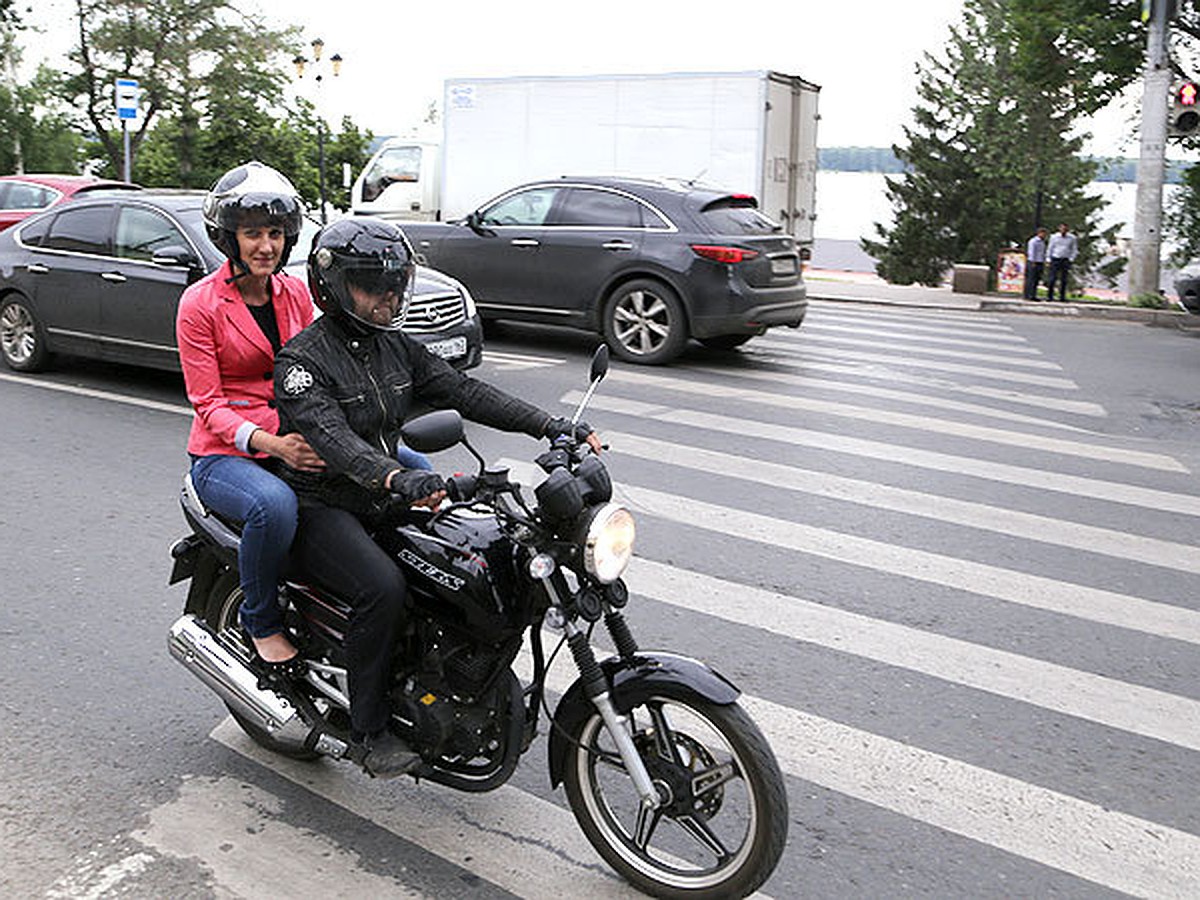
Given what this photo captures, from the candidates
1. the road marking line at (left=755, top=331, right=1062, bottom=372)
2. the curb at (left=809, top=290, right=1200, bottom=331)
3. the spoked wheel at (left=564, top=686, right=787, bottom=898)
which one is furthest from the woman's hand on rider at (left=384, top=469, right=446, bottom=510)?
the curb at (left=809, top=290, right=1200, bottom=331)

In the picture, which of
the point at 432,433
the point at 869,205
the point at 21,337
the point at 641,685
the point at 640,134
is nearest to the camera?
the point at 432,433

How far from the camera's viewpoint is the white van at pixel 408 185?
22.8 meters

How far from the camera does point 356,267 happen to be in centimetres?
360

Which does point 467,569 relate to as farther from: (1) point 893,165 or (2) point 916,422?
(1) point 893,165

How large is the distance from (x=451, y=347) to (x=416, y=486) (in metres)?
7.03

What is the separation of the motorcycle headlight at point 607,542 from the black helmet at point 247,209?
1.52m

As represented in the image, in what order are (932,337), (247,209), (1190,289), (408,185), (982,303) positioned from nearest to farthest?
(247,209) < (932,337) < (1190,289) < (982,303) < (408,185)

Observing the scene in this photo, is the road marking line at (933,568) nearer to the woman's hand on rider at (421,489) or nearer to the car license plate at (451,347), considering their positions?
the woman's hand on rider at (421,489)

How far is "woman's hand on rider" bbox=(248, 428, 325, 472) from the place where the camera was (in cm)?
369

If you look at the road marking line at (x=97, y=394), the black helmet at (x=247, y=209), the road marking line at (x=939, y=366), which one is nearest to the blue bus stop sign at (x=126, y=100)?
the road marking line at (x=97, y=394)

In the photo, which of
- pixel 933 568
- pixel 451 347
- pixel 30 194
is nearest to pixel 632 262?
pixel 451 347

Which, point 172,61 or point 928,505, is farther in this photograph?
point 172,61

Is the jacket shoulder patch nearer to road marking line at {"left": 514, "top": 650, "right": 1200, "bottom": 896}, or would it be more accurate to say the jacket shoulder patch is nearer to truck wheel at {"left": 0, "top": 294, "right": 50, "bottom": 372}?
road marking line at {"left": 514, "top": 650, "right": 1200, "bottom": 896}

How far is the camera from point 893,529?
7312mm
